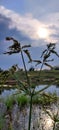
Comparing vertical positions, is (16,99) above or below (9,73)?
below

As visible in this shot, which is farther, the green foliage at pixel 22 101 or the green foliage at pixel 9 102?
the green foliage at pixel 22 101

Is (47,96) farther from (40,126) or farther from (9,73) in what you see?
(40,126)

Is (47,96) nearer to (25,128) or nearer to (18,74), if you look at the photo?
(18,74)

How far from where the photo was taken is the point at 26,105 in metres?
14.4

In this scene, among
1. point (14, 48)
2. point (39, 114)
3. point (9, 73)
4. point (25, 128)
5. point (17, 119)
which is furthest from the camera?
point (39, 114)

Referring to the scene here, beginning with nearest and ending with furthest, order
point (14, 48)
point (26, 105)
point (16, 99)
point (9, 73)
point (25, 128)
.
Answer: point (14, 48)
point (9, 73)
point (25, 128)
point (26, 105)
point (16, 99)

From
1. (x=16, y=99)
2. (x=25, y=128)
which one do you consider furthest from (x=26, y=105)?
(x=25, y=128)

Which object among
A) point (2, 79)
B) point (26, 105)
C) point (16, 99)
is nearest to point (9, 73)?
point (2, 79)

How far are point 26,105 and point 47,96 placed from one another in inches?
476

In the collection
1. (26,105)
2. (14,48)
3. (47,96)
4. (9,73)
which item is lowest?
(26,105)

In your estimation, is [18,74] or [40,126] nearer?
[18,74]

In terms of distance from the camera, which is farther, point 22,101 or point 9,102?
point 22,101

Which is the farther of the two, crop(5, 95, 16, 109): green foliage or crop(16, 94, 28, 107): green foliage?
crop(16, 94, 28, 107): green foliage

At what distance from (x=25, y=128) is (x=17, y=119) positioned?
1.16 m
